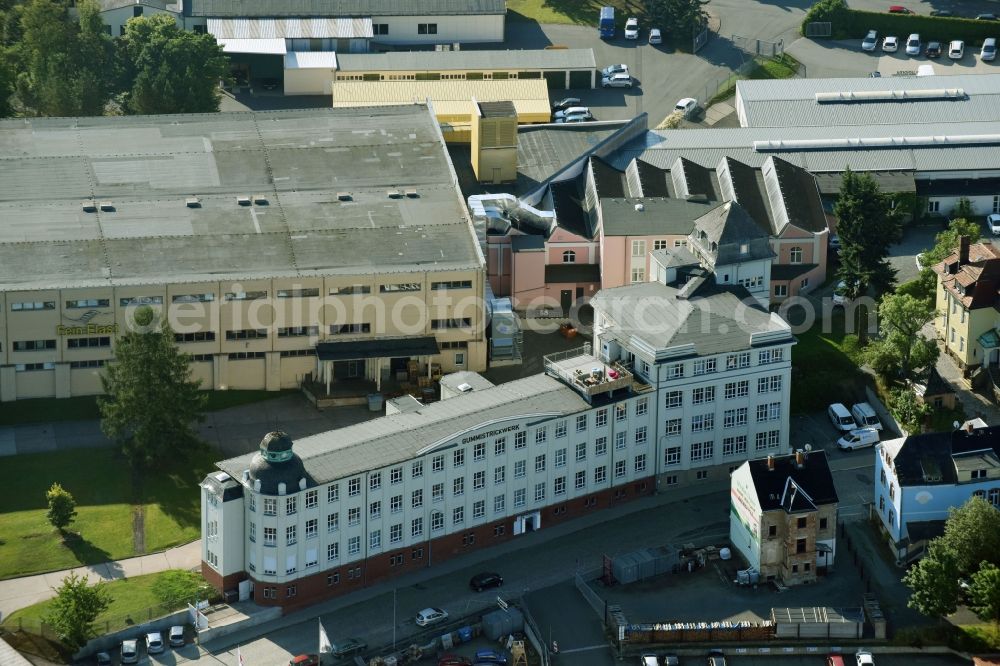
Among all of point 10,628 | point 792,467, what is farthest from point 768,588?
point 10,628

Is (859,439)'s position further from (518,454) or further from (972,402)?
(518,454)

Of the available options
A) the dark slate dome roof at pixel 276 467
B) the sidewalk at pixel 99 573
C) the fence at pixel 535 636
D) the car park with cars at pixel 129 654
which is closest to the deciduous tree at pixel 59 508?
the sidewalk at pixel 99 573

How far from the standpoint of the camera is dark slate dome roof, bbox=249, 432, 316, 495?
556 ft

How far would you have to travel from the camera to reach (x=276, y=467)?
170 metres

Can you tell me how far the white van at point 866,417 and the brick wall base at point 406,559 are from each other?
19345mm

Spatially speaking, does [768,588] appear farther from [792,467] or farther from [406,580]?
[406,580]

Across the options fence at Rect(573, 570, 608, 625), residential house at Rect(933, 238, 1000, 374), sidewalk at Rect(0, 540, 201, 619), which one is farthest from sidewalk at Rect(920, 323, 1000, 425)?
sidewalk at Rect(0, 540, 201, 619)

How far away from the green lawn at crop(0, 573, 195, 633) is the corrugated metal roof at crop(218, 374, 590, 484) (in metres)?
10.8

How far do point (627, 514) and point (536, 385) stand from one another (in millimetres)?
12348

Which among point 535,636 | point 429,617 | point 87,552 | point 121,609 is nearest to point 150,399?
point 87,552

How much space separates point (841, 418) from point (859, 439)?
3.07 metres

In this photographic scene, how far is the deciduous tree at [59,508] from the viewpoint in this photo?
18062 cm

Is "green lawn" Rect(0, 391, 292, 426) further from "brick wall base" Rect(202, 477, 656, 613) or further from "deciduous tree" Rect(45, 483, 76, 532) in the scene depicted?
"brick wall base" Rect(202, 477, 656, 613)

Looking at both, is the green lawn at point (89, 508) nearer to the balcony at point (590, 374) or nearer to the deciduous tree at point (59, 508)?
the deciduous tree at point (59, 508)
